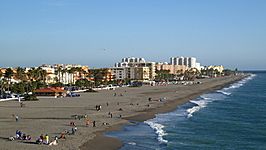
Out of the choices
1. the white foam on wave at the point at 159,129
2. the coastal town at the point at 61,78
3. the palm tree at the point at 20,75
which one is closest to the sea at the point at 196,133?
the white foam on wave at the point at 159,129

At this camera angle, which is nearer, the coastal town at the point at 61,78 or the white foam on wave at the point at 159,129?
the white foam on wave at the point at 159,129

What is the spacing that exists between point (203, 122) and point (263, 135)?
783cm

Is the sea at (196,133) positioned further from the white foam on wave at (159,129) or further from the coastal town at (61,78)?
the coastal town at (61,78)

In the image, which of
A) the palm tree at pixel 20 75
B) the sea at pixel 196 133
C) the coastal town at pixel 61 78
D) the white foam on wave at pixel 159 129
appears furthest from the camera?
the palm tree at pixel 20 75

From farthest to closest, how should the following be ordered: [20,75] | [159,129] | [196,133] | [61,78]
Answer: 1. [61,78]
2. [20,75]
3. [159,129]
4. [196,133]

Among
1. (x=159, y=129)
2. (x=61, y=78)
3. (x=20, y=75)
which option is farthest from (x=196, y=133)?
(x=61, y=78)

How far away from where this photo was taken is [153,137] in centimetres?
2930

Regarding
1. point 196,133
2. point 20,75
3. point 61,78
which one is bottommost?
point 196,133

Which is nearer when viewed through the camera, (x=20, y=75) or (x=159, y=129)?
(x=159, y=129)

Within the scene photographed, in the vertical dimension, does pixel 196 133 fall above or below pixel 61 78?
below

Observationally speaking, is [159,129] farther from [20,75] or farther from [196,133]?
[20,75]

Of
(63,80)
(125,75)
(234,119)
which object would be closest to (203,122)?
(234,119)

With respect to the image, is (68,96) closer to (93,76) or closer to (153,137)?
(153,137)

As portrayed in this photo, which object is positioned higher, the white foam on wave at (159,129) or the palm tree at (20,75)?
the palm tree at (20,75)
